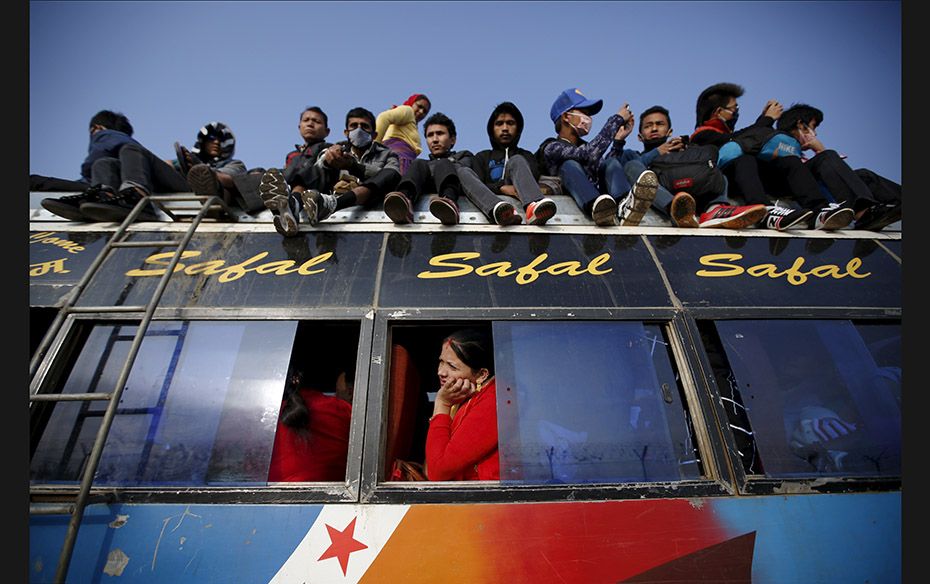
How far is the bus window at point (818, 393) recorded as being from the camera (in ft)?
7.60

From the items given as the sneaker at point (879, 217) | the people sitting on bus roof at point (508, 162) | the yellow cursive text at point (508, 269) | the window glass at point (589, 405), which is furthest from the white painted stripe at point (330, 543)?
the sneaker at point (879, 217)

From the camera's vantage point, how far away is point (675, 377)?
2557 millimetres

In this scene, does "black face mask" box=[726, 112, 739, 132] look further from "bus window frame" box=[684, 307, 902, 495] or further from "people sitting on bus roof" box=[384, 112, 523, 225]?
"people sitting on bus roof" box=[384, 112, 523, 225]

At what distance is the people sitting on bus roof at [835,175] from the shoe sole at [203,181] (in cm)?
522

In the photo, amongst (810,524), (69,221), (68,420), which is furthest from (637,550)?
(69,221)

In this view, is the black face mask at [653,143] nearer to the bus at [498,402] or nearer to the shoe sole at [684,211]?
the shoe sole at [684,211]

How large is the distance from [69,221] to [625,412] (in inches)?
176

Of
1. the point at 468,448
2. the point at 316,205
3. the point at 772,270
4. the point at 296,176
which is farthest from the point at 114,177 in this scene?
the point at 772,270

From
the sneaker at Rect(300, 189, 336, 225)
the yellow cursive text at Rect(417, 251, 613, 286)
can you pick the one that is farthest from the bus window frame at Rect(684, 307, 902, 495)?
the sneaker at Rect(300, 189, 336, 225)

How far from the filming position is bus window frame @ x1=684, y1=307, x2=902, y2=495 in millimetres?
2182

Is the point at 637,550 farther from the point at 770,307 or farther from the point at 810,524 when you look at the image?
the point at 770,307

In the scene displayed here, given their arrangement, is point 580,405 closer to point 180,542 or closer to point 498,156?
point 180,542

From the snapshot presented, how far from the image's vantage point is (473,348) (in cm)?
275

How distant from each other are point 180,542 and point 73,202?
9.73 ft
